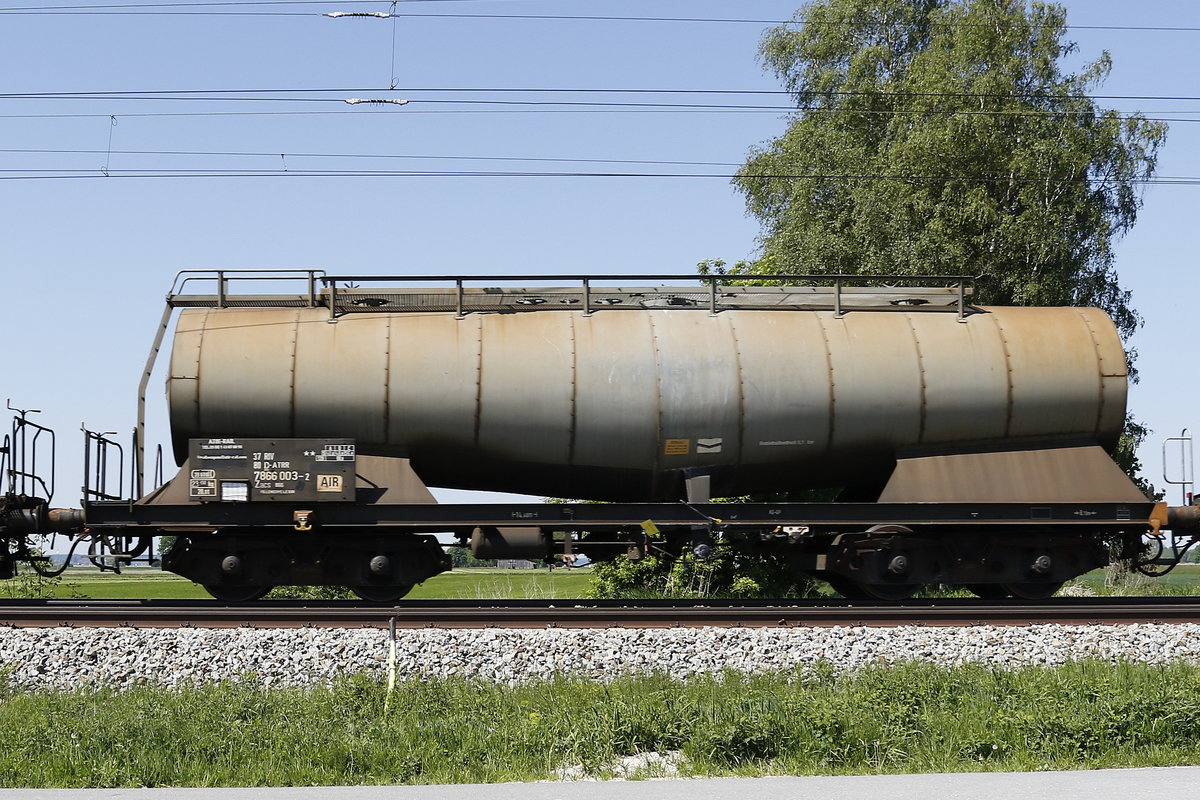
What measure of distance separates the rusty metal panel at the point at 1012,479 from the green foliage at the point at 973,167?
13116mm

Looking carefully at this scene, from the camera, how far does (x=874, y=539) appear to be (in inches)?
529

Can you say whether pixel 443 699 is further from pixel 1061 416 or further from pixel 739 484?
pixel 1061 416

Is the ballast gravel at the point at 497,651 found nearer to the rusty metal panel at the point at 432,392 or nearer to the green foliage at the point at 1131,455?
the rusty metal panel at the point at 432,392

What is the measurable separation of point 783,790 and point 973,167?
79.2 ft

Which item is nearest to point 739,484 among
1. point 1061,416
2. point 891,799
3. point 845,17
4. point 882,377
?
point 882,377

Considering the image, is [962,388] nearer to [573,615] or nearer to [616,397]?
[616,397]

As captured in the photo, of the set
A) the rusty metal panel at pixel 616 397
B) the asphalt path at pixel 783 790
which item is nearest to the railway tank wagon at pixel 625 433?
the rusty metal panel at pixel 616 397

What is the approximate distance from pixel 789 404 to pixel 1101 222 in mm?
18719

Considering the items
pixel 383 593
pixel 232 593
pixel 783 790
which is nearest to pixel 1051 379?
pixel 383 593

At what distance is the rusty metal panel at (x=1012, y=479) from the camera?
536 inches

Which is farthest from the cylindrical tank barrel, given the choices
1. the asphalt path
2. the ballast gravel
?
the asphalt path

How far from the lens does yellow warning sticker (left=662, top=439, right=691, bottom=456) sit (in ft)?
44.0

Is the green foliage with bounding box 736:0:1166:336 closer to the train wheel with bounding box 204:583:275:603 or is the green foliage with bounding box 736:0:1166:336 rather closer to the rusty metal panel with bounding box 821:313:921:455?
the rusty metal panel with bounding box 821:313:921:455

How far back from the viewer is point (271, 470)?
42.5 ft
